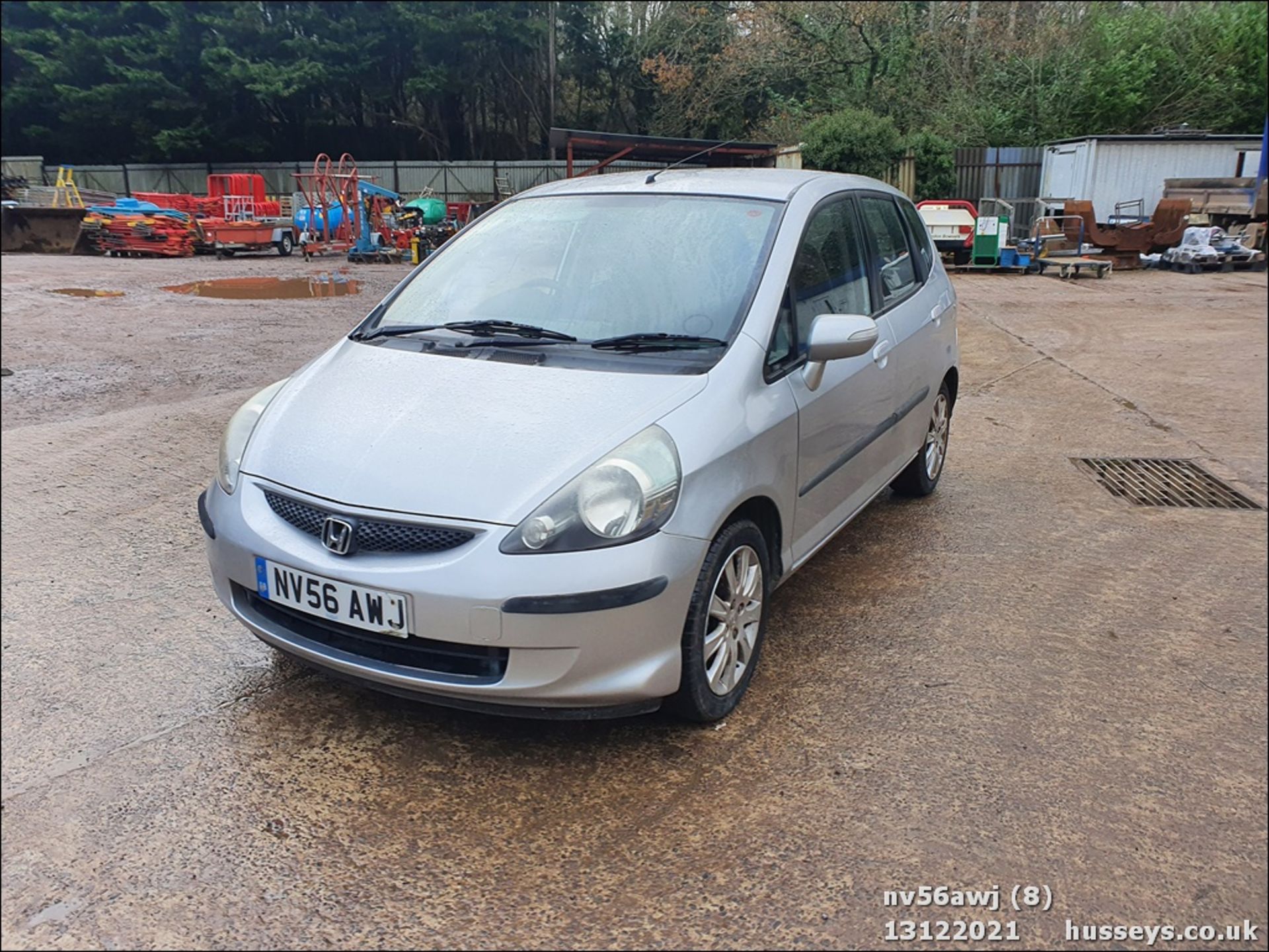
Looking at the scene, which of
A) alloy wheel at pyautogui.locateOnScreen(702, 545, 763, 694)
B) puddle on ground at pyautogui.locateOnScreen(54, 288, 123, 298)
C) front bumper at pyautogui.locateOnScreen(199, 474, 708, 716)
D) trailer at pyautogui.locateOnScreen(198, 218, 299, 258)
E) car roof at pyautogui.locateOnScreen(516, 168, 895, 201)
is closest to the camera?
front bumper at pyautogui.locateOnScreen(199, 474, 708, 716)

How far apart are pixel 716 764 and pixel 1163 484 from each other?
406 cm

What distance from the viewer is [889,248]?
4.59 m

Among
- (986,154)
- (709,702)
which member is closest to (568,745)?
(709,702)

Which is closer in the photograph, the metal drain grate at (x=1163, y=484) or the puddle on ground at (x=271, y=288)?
the metal drain grate at (x=1163, y=484)

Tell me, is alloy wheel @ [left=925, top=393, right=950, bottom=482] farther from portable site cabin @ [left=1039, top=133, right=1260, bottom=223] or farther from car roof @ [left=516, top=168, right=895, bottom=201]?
portable site cabin @ [left=1039, top=133, right=1260, bottom=223]

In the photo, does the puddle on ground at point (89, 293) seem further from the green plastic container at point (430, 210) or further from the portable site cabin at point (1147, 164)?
the portable site cabin at point (1147, 164)

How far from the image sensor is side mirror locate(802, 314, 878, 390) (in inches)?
129

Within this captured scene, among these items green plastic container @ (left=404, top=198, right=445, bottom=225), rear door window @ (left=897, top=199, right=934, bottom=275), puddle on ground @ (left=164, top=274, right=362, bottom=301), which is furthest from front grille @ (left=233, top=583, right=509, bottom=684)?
green plastic container @ (left=404, top=198, right=445, bottom=225)

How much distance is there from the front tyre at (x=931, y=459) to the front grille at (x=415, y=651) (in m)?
3.06

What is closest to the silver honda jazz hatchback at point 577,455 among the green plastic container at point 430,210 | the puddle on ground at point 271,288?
the puddle on ground at point 271,288

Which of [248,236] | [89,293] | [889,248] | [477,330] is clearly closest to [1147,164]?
[248,236]

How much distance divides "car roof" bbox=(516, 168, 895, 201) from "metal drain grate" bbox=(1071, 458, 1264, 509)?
2.48 meters

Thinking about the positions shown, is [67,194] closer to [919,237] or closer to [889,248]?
[919,237]

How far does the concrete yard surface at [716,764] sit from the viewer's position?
2.25 meters
